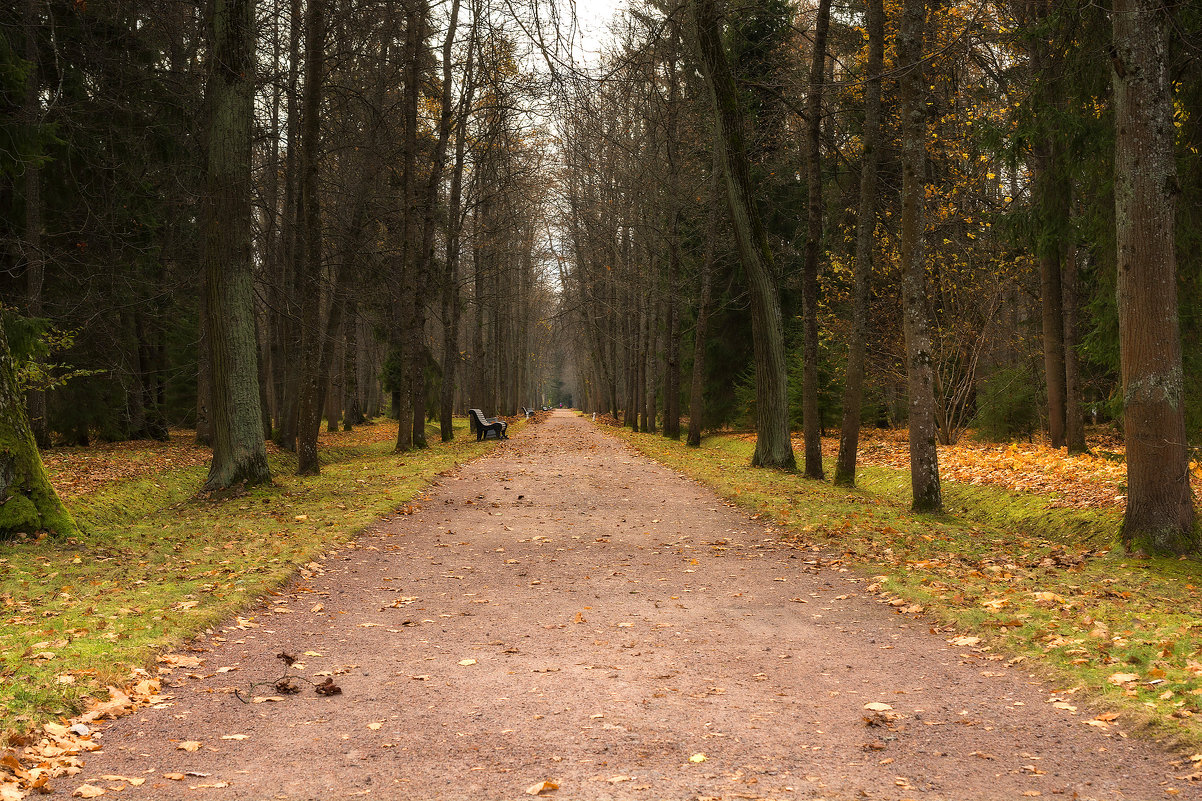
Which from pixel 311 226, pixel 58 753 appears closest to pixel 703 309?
pixel 311 226

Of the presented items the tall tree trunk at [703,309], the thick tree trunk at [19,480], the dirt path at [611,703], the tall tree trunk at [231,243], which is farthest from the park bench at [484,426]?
the dirt path at [611,703]

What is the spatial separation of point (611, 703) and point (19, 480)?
7093mm

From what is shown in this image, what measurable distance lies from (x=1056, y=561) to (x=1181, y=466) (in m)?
1.47

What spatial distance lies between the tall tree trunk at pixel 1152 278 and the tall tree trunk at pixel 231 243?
10887 mm

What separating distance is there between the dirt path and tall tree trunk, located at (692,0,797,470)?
343 inches

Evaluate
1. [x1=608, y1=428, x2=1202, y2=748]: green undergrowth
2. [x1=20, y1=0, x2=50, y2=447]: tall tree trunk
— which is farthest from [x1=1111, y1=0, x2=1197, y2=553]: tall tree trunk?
[x1=20, y1=0, x2=50, y2=447]: tall tree trunk

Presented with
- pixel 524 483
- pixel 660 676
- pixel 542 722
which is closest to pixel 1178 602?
pixel 660 676

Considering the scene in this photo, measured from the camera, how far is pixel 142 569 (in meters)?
7.50

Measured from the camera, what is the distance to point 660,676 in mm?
5086

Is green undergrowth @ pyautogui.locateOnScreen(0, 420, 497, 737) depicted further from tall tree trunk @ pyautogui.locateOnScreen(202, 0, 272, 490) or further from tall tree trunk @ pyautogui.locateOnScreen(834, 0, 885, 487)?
tall tree trunk @ pyautogui.locateOnScreen(834, 0, 885, 487)

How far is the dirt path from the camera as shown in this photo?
363 cm

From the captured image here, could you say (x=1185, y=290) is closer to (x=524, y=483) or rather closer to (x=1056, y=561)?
(x=1056, y=561)

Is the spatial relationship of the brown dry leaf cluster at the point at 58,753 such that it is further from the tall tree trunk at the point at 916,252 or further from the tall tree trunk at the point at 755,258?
the tall tree trunk at the point at 755,258

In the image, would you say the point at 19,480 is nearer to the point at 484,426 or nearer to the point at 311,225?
the point at 311,225
